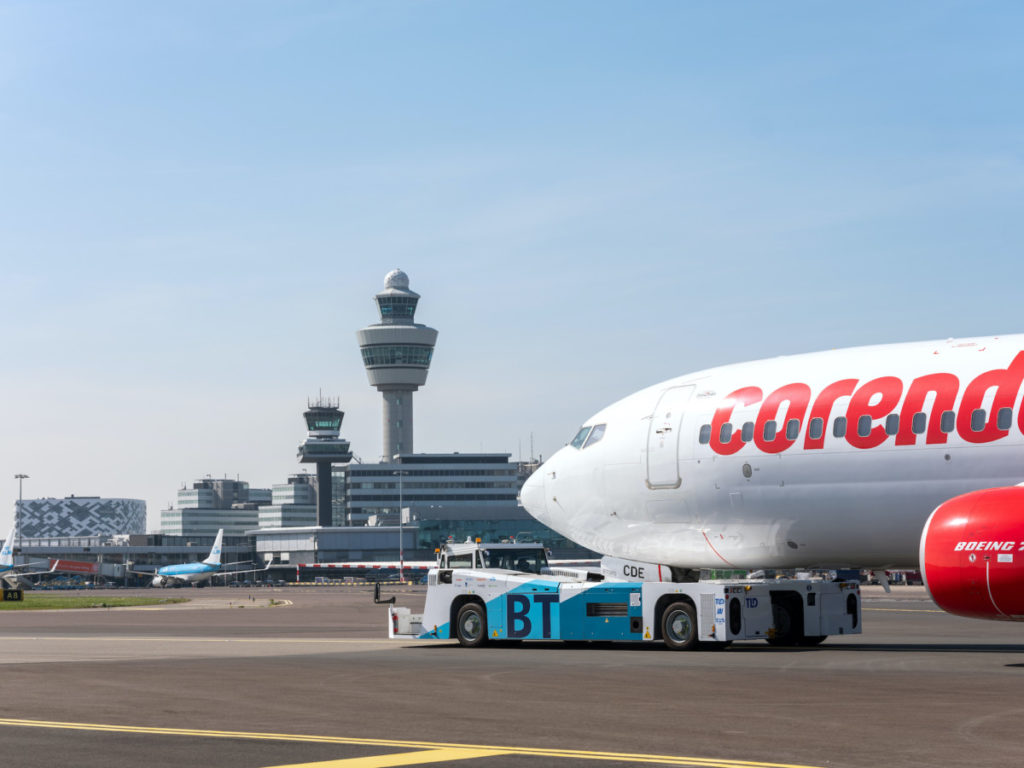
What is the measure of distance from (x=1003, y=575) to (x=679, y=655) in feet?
A: 25.7

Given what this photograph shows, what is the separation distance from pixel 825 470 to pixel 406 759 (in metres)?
15.7

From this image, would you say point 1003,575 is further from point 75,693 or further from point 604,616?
point 75,693

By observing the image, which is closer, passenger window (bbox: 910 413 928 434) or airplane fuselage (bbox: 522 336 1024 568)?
airplane fuselage (bbox: 522 336 1024 568)

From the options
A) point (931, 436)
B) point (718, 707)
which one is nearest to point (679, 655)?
point (931, 436)

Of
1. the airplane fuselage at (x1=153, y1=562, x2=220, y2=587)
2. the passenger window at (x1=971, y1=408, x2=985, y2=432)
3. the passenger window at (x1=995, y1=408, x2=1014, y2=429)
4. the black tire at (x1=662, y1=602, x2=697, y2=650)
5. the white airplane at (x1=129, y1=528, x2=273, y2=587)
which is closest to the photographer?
the passenger window at (x1=995, y1=408, x2=1014, y2=429)

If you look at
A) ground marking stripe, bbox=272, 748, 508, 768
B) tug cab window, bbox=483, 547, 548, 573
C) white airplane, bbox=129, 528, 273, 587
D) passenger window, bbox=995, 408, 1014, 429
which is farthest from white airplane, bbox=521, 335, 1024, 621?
white airplane, bbox=129, 528, 273, 587

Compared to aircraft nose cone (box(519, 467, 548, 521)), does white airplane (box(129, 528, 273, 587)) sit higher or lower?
lower

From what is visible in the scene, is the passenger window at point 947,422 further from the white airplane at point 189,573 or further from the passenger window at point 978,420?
the white airplane at point 189,573

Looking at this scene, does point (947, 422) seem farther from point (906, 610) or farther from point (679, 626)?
point (906, 610)

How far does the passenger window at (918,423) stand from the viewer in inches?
1005

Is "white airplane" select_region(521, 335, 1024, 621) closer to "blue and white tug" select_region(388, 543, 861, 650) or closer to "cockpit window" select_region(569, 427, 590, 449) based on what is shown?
"cockpit window" select_region(569, 427, 590, 449)

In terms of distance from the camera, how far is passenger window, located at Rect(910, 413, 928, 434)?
83.7ft

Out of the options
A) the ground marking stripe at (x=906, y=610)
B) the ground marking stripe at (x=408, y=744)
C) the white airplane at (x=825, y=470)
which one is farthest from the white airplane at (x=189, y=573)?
the ground marking stripe at (x=408, y=744)

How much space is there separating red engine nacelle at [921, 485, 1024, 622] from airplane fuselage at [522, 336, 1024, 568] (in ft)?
6.49
